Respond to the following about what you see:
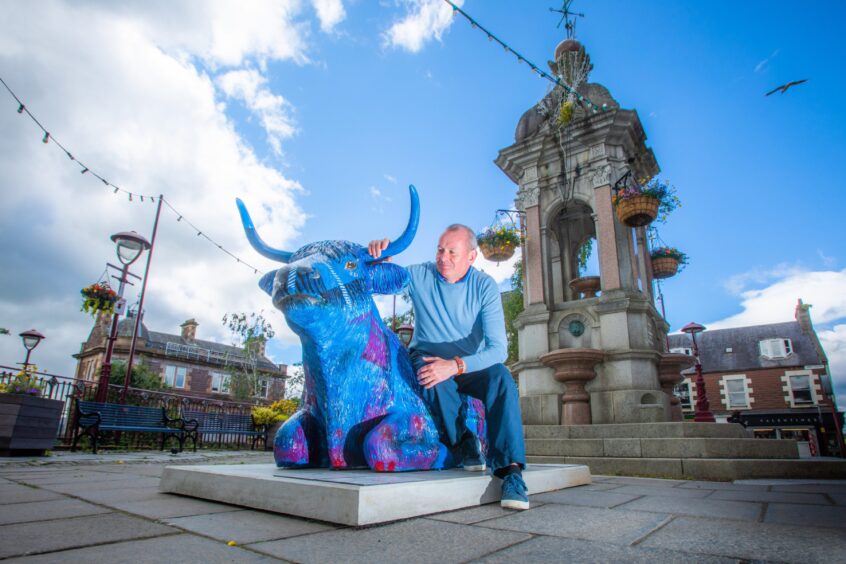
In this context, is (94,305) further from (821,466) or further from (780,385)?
(780,385)

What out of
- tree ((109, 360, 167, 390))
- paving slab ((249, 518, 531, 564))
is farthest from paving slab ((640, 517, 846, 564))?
tree ((109, 360, 167, 390))

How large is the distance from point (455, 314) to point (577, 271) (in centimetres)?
668

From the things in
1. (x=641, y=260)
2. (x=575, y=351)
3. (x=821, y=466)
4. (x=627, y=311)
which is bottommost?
(x=821, y=466)

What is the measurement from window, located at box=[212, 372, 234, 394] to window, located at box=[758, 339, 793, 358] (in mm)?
33536

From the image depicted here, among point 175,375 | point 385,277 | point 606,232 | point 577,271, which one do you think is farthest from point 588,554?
point 175,375

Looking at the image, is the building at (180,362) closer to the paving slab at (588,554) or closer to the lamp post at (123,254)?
the lamp post at (123,254)

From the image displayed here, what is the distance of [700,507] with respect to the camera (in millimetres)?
2133

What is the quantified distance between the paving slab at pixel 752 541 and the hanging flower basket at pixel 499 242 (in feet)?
19.7

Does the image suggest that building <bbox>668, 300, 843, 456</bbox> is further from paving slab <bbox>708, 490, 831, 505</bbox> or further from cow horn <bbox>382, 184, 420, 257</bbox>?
cow horn <bbox>382, 184, 420, 257</bbox>

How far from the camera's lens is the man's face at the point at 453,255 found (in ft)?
8.30

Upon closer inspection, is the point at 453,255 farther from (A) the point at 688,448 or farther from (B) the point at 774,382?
(B) the point at 774,382

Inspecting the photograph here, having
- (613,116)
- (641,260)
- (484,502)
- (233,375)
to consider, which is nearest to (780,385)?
(641,260)

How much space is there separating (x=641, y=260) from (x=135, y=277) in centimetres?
1007

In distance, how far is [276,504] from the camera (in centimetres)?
168
